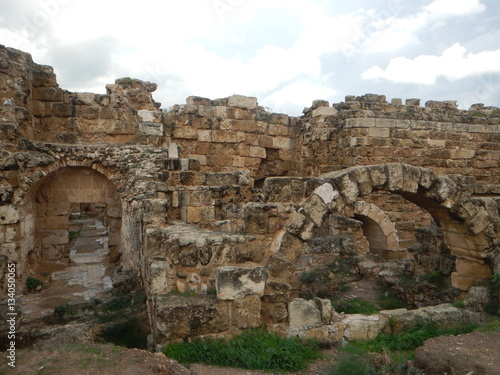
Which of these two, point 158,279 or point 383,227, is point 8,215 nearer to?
Result: point 158,279

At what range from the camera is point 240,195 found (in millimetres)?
8289

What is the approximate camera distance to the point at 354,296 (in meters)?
7.60

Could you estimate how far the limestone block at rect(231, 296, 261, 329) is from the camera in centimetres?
430

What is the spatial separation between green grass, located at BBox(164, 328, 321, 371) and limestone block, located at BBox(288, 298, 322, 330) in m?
0.29

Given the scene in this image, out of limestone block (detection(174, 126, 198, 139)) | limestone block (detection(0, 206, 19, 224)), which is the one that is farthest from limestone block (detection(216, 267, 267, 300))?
limestone block (detection(174, 126, 198, 139))

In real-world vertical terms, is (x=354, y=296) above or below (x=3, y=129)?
below

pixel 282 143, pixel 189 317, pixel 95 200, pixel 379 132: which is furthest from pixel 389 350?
pixel 282 143

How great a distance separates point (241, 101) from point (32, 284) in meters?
6.45

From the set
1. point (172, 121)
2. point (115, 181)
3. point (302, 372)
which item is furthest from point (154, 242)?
point (172, 121)

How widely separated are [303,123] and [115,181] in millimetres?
5401

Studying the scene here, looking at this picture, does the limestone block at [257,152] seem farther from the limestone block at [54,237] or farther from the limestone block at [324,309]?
the limestone block at [324,309]

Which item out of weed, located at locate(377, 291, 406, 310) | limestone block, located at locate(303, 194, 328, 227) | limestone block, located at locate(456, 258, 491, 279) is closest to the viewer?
limestone block, located at locate(303, 194, 328, 227)

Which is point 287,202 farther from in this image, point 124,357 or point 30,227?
point 30,227

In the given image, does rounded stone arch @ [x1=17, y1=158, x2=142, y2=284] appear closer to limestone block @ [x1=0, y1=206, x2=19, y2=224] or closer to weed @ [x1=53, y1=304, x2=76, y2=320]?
limestone block @ [x1=0, y1=206, x2=19, y2=224]
